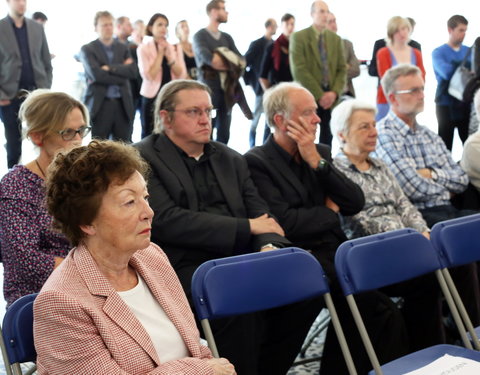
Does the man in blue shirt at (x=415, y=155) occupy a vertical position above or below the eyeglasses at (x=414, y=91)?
below

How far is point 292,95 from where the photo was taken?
10.6 feet

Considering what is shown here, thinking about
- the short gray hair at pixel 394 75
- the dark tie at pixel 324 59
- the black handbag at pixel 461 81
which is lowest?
the black handbag at pixel 461 81

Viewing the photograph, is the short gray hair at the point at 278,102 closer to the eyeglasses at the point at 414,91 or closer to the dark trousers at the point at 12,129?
the eyeglasses at the point at 414,91

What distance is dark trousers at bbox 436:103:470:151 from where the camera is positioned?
21.6 ft

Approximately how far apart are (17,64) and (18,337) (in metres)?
4.52

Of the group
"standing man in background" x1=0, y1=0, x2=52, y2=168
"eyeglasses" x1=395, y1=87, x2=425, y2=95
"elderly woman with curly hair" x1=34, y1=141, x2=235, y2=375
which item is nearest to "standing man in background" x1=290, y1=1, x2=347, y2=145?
"eyeglasses" x1=395, y1=87, x2=425, y2=95

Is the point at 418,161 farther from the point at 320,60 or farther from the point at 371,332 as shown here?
the point at 320,60

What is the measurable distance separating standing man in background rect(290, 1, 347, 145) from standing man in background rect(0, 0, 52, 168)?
2.32 metres

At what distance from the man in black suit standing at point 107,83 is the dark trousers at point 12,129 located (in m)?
0.67

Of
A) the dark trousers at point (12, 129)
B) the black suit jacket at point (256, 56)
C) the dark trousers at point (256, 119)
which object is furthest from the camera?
the black suit jacket at point (256, 56)

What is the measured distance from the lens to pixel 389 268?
2.39m

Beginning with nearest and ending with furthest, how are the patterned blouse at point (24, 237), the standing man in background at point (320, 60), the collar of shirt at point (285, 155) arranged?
the patterned blouse at point (24, 237) → the collar of shirt at point (285, 155) → the standing man in background at point (320, 60)

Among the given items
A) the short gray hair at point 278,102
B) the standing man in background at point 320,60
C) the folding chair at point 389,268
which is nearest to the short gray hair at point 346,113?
the short gray hair at point 278,102

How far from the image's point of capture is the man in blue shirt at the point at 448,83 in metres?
6.60
